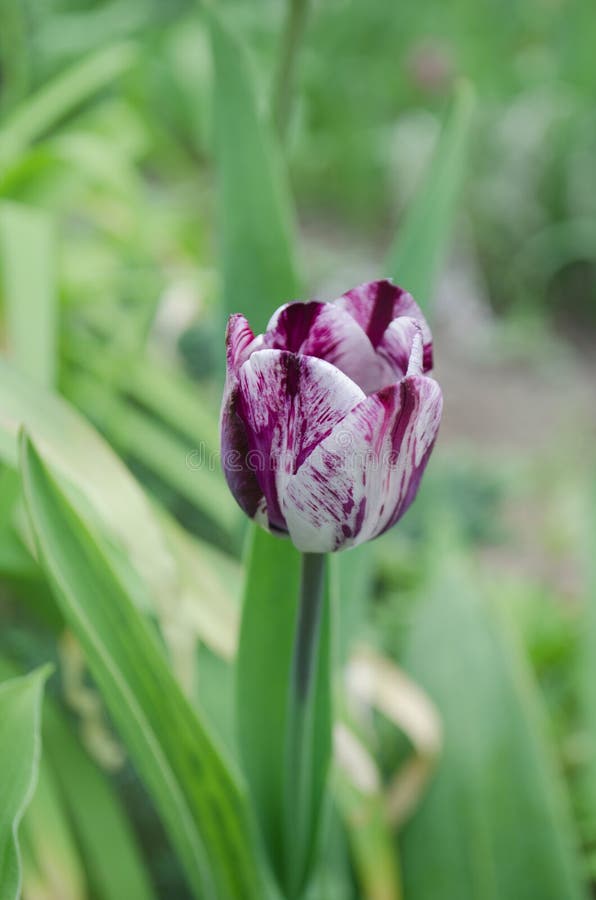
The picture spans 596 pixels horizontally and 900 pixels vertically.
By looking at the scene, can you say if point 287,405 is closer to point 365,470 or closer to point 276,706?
point 365,470

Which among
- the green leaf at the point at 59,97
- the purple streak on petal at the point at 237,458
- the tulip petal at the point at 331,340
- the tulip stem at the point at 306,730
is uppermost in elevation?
the green leaf at the point at 59,97

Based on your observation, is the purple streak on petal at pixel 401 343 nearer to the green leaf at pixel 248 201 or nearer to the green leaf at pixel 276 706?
the green leaf at pixel 276 706

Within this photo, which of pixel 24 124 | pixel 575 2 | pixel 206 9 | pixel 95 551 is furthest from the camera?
pixel 575 2

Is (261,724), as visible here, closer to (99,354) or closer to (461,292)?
(99,354)

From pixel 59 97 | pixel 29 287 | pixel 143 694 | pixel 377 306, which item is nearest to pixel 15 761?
pixel 143 694

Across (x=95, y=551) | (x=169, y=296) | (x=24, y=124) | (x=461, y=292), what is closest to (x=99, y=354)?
(x=169, y=296)

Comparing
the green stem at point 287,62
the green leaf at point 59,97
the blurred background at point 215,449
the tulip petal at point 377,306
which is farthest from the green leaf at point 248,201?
the green leaf at point 59,97

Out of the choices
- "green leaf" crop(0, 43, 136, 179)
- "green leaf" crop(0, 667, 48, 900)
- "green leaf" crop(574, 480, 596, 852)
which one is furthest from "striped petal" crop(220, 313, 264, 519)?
"green leaf" crop(0, 43, 136, 179)

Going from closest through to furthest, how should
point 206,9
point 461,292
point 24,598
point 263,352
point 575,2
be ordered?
point 263,352 → point 206,9 → point 24,598 → point 461,292 → point 575,2
